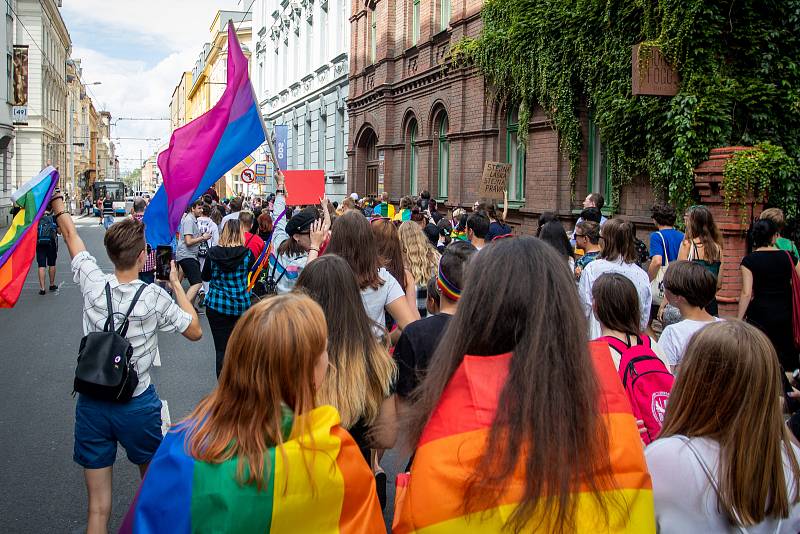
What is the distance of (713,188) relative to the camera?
1038cm

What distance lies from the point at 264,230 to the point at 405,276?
6.41 m

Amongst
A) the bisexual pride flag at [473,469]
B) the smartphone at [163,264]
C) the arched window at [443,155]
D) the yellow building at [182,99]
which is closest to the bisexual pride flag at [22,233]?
the smartphone at [163,264]

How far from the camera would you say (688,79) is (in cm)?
1070

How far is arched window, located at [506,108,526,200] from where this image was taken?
16797mm

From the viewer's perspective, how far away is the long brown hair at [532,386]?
2.05m

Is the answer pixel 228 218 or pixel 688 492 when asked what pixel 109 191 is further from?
pixel 688 492

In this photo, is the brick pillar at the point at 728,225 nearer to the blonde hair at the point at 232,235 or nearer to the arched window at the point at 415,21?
the blonde hair at the point at 232,235

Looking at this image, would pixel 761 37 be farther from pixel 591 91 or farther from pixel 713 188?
pixel 591 91

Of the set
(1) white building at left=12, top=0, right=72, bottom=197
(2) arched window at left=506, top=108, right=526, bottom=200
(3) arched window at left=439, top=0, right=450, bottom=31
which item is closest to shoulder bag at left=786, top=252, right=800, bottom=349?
(2) arched window at left=506, top=108, right=526, bottom=200

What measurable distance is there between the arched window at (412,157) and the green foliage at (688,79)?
9.84m

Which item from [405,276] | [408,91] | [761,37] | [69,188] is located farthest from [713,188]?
[69,188]

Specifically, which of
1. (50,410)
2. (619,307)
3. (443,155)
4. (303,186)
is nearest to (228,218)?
(303,186)

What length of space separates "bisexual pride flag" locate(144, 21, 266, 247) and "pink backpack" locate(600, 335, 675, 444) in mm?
3884

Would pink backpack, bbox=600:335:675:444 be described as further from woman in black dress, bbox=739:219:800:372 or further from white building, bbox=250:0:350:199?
white building, bbox=250:0:350:199
